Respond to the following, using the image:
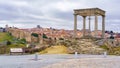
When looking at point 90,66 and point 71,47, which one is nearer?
point 90,66

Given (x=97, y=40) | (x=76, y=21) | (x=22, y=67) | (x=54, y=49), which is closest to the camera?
(x=22, y=67)

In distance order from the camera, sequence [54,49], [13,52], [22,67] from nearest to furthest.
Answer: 1. [22,67]
2. [13,52]
3. [54,49]

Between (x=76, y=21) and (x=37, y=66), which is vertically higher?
(x=76, y=21)

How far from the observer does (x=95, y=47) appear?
53.1 m

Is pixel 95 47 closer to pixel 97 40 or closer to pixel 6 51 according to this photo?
pixel 97 40

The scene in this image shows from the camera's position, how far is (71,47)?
54094 mm

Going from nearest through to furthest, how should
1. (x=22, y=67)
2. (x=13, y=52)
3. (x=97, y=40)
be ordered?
1. (x=22, y=67)
2. (x=13, y=52)
3. (x=97, y=40)

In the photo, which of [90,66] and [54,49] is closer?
[90,66]

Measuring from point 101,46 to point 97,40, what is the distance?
3.60 meters

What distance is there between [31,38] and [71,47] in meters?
31.5

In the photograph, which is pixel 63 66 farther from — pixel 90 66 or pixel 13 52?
pixel 13 52

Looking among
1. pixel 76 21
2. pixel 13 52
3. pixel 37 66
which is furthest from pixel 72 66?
pixel 76 21

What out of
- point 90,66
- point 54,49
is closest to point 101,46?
point 54,49

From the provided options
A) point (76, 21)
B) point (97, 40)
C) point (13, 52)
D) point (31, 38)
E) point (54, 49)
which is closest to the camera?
point (13, 52)
